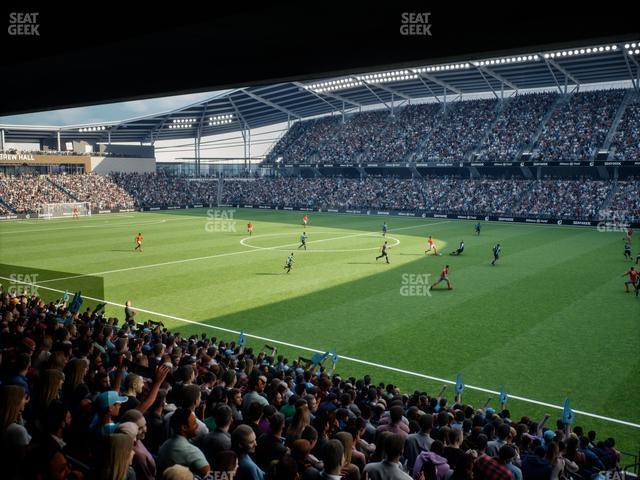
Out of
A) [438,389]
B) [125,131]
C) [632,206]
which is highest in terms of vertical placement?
[125,131]

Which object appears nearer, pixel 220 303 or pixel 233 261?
pixel 220 303

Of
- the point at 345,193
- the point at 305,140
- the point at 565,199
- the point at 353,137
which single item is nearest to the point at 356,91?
the point at 353,137

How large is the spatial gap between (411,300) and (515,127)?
1937 inches

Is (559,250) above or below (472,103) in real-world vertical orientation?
below

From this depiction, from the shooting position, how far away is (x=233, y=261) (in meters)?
33.5

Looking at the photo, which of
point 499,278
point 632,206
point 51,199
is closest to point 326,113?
point 51,199

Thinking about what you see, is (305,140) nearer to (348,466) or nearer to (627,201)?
(627,201)

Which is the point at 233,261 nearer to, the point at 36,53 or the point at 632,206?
the point at 36,53

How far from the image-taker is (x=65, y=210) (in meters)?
69.3

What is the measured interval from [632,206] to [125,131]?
235 ft

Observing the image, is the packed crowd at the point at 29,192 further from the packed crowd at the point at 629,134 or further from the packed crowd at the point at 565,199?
the packed crowd at the point at 629,134

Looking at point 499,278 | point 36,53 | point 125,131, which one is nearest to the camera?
point 36,53

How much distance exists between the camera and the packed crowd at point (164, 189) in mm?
81062

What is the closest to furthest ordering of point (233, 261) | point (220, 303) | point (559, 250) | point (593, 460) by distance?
point (593, 460), point (220, 303), point (233, 261), point (559, 250)
